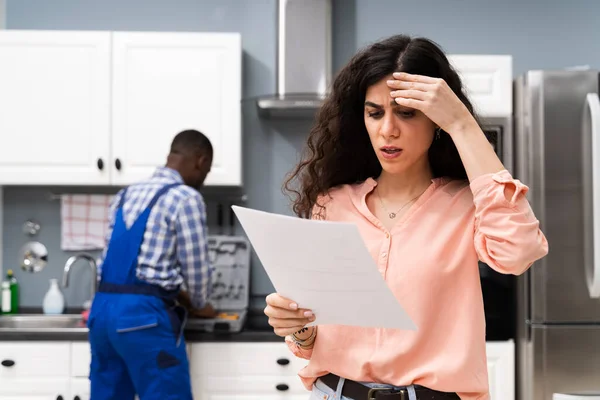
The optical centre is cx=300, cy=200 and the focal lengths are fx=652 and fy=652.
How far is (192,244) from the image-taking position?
8.27 feet

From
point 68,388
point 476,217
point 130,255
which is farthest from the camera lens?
point 68,388

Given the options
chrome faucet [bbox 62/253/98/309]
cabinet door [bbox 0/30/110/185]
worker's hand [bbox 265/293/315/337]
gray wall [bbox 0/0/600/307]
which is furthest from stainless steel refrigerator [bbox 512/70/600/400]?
chrome faucet [bbox 62/253/98/309]

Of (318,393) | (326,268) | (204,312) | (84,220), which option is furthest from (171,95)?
(326,268)

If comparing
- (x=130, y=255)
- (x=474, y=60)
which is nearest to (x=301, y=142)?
(x=474, y=60)

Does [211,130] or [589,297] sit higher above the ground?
[211,130]

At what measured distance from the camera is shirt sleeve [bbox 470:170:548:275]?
3.59ft

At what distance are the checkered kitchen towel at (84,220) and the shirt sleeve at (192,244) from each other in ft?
2.90

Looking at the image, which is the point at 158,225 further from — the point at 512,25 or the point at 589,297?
the point at 512,25

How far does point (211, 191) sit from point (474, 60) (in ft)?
4.59

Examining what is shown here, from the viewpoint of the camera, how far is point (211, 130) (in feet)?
9.58

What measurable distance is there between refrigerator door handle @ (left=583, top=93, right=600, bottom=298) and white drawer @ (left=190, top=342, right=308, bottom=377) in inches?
46.4

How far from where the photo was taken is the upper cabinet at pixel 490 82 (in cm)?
278

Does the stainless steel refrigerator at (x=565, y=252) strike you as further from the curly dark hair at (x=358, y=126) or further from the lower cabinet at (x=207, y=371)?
the curly dark hair at (x=358, y=126)

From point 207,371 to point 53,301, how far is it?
0.97 m
